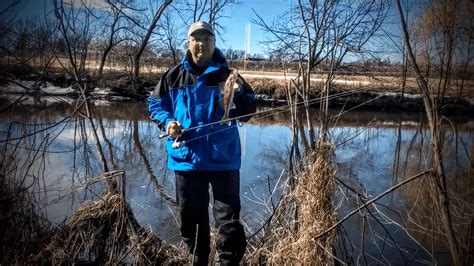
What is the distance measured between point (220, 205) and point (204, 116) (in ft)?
2.26

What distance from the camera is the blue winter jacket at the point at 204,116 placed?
2.68 metres

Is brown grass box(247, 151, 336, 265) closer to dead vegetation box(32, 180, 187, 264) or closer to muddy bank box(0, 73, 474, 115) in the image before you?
dead vegetation box(32, 180, 187, 264)

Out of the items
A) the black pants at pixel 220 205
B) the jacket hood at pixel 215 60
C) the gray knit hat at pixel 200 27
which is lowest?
the black pants at pixel 220 205

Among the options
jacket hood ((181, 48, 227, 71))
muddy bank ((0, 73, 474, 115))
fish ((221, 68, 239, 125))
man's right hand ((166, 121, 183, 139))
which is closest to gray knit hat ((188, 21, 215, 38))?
jacket hood ((181, 48, 227, 71))

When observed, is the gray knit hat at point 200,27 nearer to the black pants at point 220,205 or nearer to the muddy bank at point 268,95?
the black pants at point 220,205

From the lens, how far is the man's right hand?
2638 mm

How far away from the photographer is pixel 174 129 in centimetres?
264

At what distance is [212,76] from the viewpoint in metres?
2.73

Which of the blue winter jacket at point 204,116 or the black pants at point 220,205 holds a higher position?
the blue winter jacket at point 204,116

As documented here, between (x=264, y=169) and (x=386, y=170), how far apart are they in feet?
9.23

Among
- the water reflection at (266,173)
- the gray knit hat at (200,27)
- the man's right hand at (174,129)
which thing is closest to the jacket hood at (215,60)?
the gray knit hat at (200,27)

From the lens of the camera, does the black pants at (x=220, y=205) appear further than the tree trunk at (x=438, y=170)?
Yes

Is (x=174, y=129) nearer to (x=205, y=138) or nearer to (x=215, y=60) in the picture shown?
(x=205, y=138)

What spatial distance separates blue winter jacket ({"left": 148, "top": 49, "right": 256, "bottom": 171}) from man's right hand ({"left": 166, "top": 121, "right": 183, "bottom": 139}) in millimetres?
86
